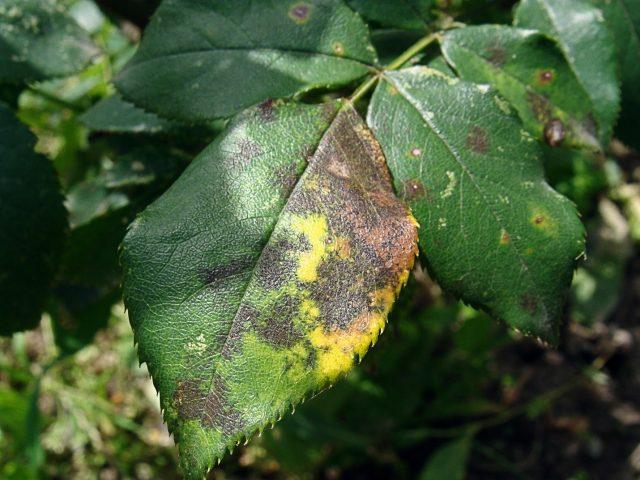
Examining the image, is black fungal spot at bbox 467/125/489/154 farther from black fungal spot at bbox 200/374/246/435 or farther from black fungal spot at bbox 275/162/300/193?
black fungal spot at bbox 200/374/246/435

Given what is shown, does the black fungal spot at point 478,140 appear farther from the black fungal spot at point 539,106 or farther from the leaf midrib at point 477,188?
the black fungal spot at point 539,106

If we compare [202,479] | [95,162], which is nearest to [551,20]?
[202,479]

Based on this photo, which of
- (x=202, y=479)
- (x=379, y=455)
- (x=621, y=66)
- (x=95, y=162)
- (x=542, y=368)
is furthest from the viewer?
(x=542, y=368)

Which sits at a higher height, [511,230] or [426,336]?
[511,230]

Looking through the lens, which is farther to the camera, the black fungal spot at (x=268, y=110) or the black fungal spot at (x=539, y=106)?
the black fungal spot at (x=539, y=106)

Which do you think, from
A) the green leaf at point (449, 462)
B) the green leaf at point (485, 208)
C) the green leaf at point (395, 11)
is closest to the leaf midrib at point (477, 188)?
the green leaf at point (485, 208)

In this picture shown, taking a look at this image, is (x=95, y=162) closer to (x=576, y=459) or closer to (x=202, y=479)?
(x=202, y=479)

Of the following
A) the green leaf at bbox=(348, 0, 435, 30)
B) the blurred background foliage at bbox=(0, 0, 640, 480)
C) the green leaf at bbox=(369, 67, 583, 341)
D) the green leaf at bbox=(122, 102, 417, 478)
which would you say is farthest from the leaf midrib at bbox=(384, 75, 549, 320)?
the blurred background foliage at bbox=(0, 0, 640, 480)
